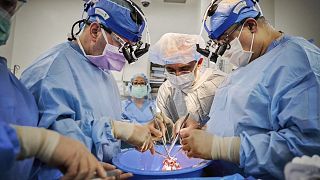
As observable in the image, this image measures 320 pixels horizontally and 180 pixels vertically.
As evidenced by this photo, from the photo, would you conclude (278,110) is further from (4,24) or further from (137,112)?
(137,112)

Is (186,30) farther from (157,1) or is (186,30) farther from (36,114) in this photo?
(36,114)

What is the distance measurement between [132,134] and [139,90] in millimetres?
2633

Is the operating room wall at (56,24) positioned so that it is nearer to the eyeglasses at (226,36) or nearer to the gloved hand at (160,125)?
the gloved hand at (160,125)

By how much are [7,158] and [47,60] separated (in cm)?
62

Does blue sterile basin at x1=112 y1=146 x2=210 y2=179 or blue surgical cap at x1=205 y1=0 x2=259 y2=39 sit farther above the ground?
blue surgical cap at x1=205 y1=0 x2=259 y2=39

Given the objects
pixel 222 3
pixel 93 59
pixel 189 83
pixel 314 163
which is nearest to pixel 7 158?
pixel 314 163

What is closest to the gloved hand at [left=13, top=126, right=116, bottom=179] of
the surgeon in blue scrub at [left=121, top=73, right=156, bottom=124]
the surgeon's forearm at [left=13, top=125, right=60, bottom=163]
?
the surgeon's forearm at [left=13, top=125, right=60, bottom=163]

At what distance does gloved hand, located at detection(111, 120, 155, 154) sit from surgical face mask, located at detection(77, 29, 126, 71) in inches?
13.5

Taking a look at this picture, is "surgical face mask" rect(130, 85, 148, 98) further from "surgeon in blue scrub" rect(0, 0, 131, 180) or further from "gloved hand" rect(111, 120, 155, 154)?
"surgeon in blue scrub" rect(0, 0, 131, 180)

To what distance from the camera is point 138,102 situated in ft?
13.0

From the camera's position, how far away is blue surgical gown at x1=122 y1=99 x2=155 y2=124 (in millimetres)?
3779

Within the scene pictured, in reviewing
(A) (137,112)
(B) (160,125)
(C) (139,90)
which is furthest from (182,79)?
(A) (137,112)

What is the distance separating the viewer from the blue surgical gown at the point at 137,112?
149 inches

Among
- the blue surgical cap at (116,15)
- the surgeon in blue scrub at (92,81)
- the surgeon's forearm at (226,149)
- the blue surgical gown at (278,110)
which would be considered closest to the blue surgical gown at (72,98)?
the surgeon in blue scrub at (92,81)
